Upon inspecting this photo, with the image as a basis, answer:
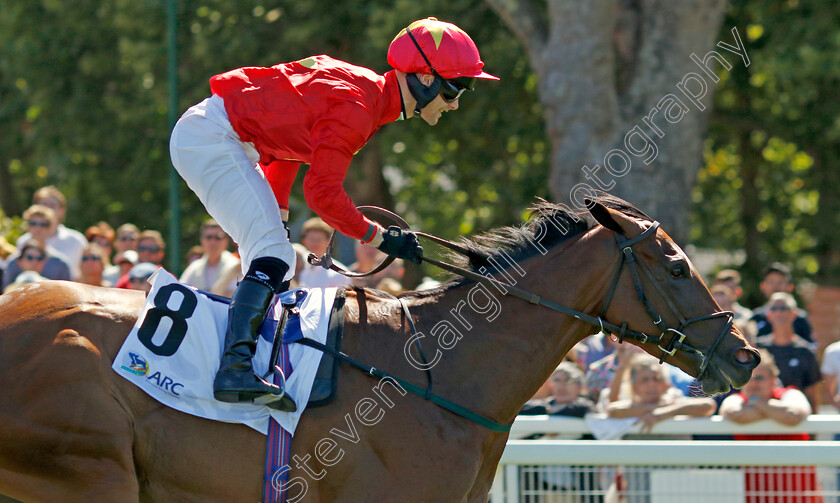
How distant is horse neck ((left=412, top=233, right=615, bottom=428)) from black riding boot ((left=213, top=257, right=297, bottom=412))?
647mm

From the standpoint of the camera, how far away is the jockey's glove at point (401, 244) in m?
3.63

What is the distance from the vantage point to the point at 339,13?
1308 centimetres

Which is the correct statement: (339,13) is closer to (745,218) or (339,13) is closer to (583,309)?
(745,218)

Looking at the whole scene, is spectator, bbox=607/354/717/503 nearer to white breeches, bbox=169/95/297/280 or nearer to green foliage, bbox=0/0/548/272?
white breeches, bbox=169/95/297/280

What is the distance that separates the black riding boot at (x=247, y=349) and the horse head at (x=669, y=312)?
1351 mm

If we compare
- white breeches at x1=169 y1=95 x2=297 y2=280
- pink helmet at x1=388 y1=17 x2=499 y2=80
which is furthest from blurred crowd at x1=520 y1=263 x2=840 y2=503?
white breeches at x1=169 y1=95 x2=297 y2=280

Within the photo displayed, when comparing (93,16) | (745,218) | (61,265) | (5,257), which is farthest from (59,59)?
(745,218)

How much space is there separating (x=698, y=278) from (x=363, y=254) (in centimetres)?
418

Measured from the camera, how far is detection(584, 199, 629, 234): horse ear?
3.76 m

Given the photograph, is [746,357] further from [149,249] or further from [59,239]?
[59,239]

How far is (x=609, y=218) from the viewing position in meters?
3.78

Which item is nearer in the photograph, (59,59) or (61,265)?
(61,265)

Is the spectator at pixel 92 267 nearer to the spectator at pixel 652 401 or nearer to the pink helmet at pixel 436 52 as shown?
the spectator at pixel 652 401

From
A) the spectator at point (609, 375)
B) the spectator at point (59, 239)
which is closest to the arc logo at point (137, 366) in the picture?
the spectator at point (609, 375)
